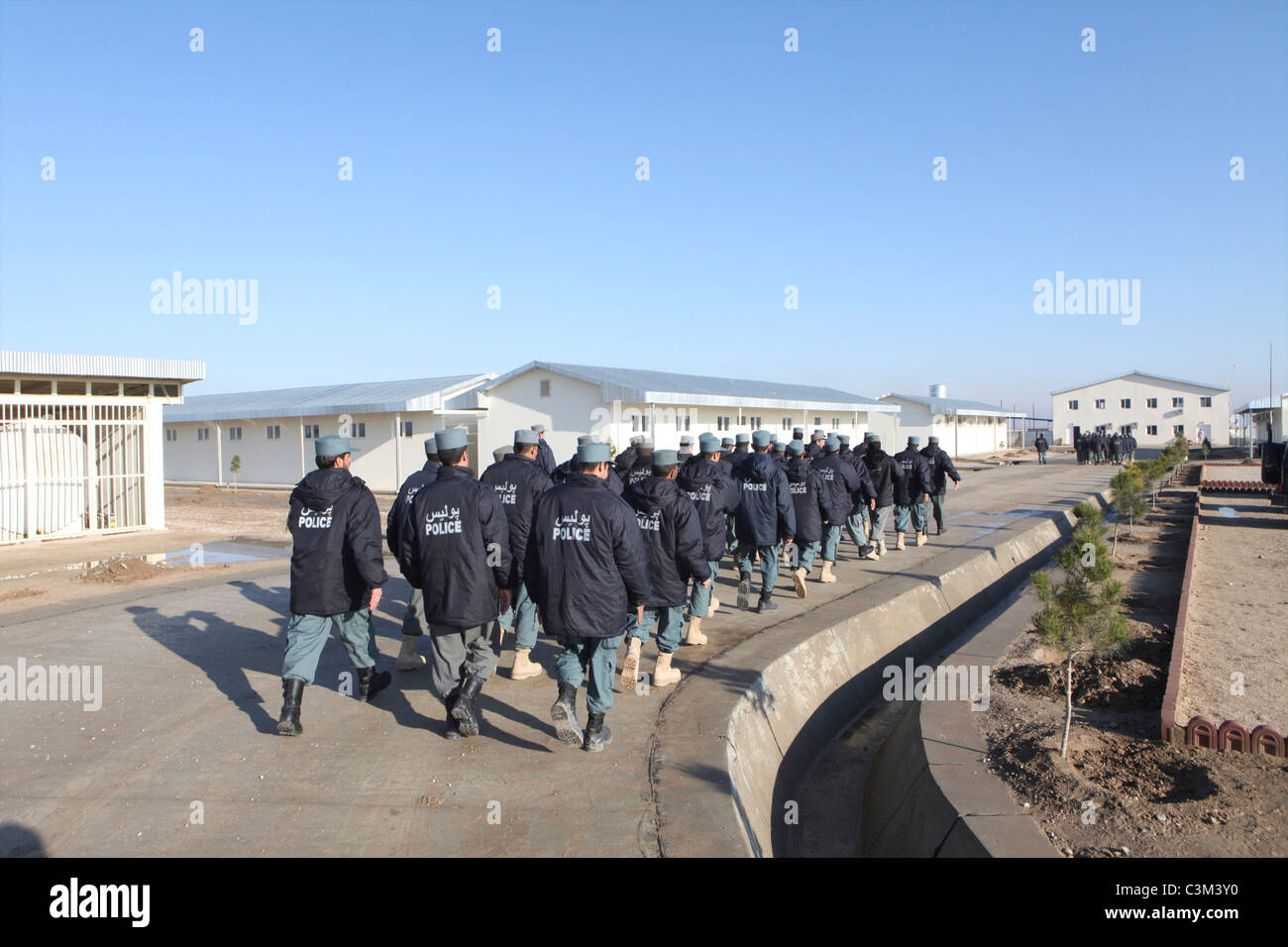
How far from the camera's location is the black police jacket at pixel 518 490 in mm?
6027

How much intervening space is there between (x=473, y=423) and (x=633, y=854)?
2451 cm

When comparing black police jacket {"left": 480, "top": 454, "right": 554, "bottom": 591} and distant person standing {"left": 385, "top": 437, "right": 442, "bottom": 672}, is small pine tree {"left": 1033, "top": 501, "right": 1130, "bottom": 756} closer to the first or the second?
black police jacket {"left": 480, "top": 454, "right": 554, "bottom": 591}

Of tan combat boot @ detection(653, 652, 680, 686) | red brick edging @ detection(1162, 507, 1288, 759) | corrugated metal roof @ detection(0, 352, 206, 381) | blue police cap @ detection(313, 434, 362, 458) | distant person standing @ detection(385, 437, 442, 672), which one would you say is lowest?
red brick edging @ detection(1162, 507, 1288, 759)

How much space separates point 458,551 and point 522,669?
5.41ft

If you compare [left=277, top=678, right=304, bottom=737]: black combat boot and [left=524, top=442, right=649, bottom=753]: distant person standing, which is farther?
[left=277, top=678, right=304, bottom=737]: black combat boot

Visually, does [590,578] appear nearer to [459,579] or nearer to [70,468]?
Result: [459,579]

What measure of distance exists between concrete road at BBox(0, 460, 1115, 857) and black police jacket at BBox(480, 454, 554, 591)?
1147 millimetres

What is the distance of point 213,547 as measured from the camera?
13.3 meters

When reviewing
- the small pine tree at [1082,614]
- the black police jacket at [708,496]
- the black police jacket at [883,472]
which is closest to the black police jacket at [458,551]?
the black police jacket at [708,496]

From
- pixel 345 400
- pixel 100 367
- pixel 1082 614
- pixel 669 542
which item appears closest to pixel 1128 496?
pixel 1082 614

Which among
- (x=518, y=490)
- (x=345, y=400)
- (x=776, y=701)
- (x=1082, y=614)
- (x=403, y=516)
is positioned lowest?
(x=776, y=701)

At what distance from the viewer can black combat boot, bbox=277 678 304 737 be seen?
4996 millimetres

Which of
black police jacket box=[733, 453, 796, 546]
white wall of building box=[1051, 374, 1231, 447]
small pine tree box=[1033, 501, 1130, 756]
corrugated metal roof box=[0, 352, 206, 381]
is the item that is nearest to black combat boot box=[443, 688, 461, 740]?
small pine tree box=[1033, 501, 1130, 756]

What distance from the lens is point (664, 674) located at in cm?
614
